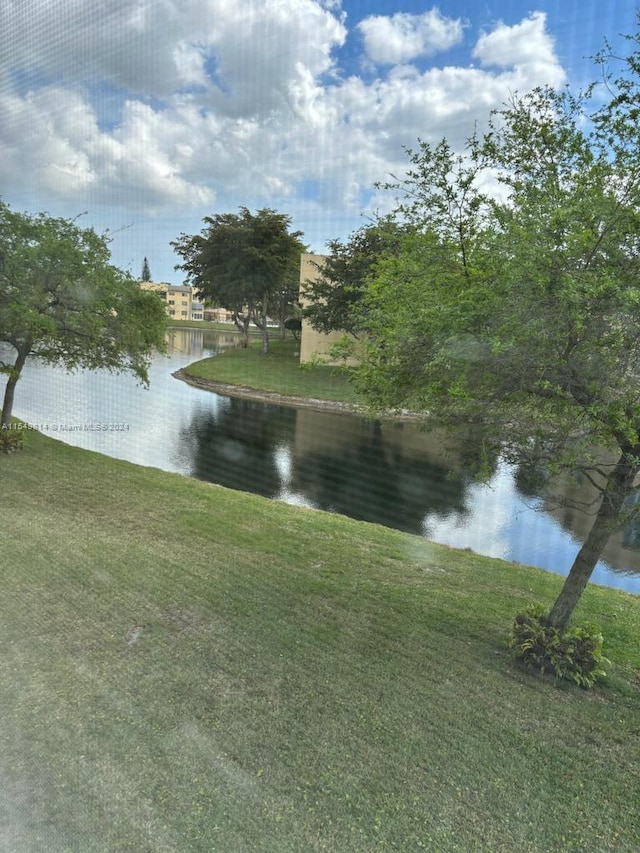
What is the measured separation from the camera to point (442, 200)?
11.0 ft

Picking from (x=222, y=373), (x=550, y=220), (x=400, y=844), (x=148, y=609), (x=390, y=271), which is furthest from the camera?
(x=222, y=373)

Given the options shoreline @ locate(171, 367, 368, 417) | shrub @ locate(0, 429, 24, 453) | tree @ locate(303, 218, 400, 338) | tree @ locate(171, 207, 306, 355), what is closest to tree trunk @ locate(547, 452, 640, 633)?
shrub @ locate(0, 429, 24, 453)

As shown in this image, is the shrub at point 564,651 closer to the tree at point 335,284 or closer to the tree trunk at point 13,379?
the tree trunk at point 13,379

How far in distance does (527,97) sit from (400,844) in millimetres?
3915

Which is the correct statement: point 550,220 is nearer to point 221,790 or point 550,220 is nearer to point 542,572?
point 221,790

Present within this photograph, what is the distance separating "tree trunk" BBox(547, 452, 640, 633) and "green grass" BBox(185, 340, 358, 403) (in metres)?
15.7

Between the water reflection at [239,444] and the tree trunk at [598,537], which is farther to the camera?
the water reflection at [239,444]

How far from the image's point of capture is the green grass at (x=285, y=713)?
7.16 feet

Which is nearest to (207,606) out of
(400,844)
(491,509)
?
(400,844)

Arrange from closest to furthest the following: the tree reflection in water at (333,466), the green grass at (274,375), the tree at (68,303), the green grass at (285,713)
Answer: the green grass at (285,713) → the tree at (68,303) → the tree reflection in water at (333,466) → the green grass at (274,375)

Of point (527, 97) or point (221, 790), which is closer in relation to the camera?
point (221, 790)

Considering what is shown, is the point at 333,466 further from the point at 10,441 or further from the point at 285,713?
the point at 285,713

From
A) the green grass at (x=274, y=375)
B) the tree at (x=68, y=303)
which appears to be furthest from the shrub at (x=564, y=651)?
the green grass at (x=274, y=375)

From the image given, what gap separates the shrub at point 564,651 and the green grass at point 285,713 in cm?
11
